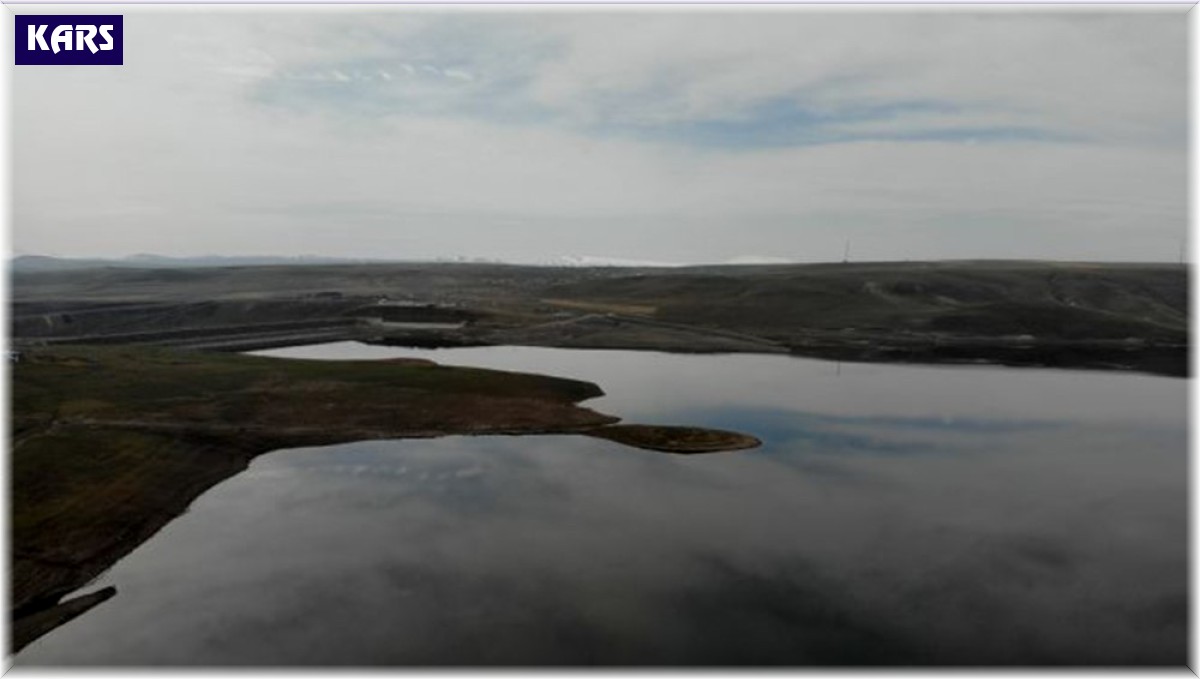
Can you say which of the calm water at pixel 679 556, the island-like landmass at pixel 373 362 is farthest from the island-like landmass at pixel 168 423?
the calm water at pixel 679 556

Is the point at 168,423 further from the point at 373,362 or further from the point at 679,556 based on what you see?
the point at 679,556

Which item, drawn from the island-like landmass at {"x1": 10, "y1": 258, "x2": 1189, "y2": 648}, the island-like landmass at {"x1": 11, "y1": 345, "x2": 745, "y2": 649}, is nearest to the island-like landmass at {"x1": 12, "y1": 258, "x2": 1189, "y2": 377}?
the island-like landmass at {"x1": 10, "y1": 258, "x2": 1189, "y2": 648}

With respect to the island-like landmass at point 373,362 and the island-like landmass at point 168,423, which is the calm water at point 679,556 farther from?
the island-like landmass at point 373,362

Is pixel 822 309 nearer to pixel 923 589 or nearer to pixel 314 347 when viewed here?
pixel 314 347

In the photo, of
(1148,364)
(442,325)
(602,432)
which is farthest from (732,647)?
(442,325)

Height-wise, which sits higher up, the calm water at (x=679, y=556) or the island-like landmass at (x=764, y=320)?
the island-like landmass at (x=764, y=320)

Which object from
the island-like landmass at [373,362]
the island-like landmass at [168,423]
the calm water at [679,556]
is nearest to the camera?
the calm water at [679,556]

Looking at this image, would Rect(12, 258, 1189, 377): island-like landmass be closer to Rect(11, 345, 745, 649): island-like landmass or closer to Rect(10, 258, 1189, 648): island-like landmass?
Rect(10, 258, 1189, 648): island-like landmass

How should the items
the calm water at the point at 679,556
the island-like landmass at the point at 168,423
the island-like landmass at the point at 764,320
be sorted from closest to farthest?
the calm water at the point at 679,556, the island-like landmass at the point at 168,423, the island-like landmass at the point at 764,320
